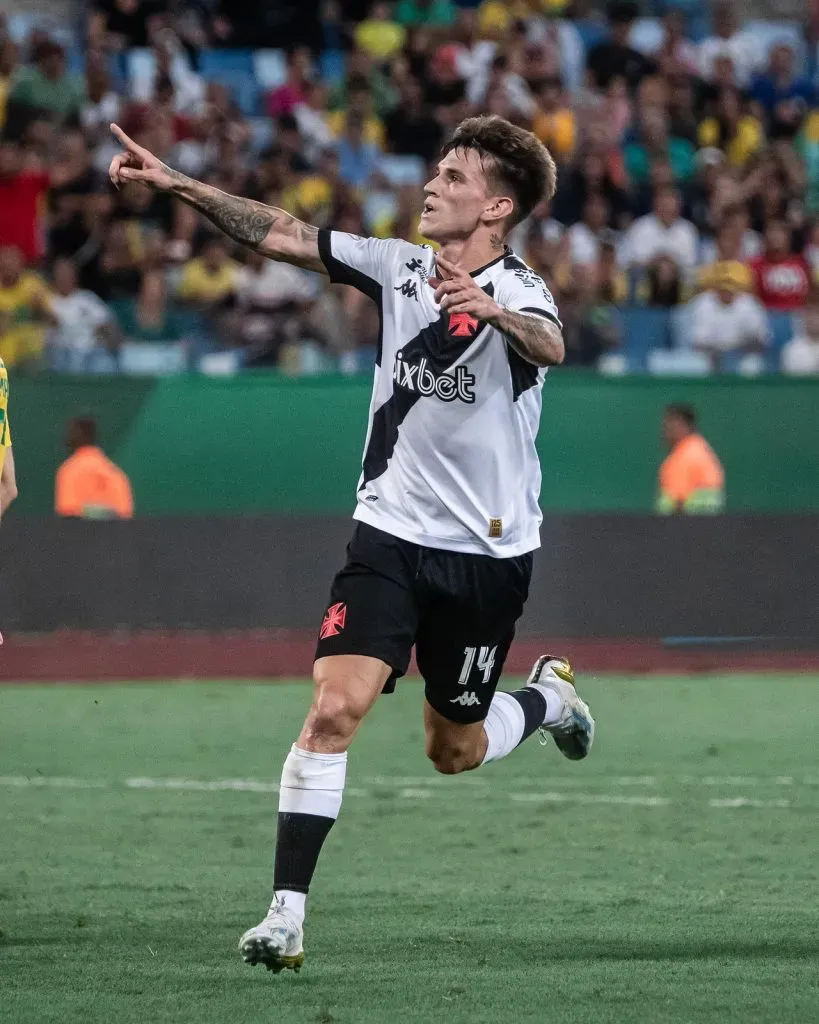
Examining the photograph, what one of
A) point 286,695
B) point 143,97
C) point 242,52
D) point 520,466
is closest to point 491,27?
point 242,52

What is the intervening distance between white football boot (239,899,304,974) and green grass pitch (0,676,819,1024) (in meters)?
0.12

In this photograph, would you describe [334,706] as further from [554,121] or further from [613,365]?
[554,121]

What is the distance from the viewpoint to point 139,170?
584cm

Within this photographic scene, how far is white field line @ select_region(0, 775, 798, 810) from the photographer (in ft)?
28.8

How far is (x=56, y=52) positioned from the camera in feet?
58.1

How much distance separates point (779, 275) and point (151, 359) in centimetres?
596

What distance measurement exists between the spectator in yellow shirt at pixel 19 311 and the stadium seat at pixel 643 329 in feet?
16.5

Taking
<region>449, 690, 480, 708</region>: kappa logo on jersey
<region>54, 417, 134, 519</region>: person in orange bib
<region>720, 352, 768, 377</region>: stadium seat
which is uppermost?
<region>720, 352, 768, 377</region>: stadium seat

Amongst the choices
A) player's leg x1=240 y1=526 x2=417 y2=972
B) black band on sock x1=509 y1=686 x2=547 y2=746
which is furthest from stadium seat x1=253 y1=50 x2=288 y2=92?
player's leg x1=240 y1=526 x2=417 y2=972

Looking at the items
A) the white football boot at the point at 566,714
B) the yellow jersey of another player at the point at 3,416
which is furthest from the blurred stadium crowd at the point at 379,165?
the yellow jersey of another player at the point at 3,416

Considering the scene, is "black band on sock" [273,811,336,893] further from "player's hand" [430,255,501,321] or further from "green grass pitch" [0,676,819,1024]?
"player's hand" [430,255,501,321]

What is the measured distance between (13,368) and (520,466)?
10.1m

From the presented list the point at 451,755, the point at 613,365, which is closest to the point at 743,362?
the point at 613,365

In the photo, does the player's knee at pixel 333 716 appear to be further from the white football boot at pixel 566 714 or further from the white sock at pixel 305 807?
the white football boot at pixel 566 714
